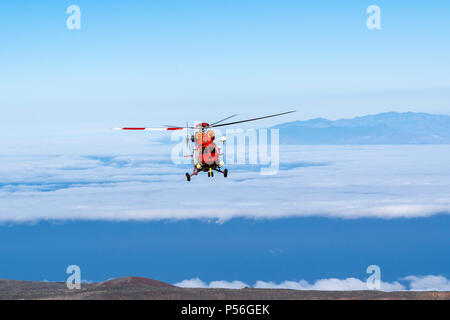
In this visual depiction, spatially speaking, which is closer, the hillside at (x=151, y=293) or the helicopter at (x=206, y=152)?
the helicopter at (x=206, y=152)

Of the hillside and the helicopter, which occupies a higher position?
the helicopter

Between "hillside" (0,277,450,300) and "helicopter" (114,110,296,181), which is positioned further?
"hillside" (0,277,450,300)

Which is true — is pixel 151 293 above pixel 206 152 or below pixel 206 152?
below

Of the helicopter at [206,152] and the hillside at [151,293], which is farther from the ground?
the helicopter at [206,152]

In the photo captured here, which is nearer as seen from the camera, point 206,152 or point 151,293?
point 206,152
